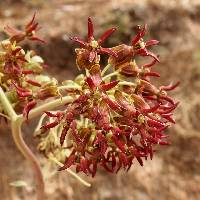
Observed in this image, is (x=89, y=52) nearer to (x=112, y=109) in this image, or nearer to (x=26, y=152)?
(x=112, y=109)

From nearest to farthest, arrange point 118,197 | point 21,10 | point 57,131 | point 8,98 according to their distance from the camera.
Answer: point 8,98
point 57,131
point 118,197
point 21,10

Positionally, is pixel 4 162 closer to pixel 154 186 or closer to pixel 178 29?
pixel 154 186

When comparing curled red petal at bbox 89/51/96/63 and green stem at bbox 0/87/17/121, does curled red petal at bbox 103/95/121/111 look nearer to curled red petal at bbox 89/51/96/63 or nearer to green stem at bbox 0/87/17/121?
curled red petal at bbox 89/51/96/63

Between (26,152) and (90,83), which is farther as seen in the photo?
(26,152)

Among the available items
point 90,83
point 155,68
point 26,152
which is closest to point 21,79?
point 26,152

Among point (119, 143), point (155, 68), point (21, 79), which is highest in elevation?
point (155, 68)

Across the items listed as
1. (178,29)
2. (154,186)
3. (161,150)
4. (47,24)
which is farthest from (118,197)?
(178,29)
